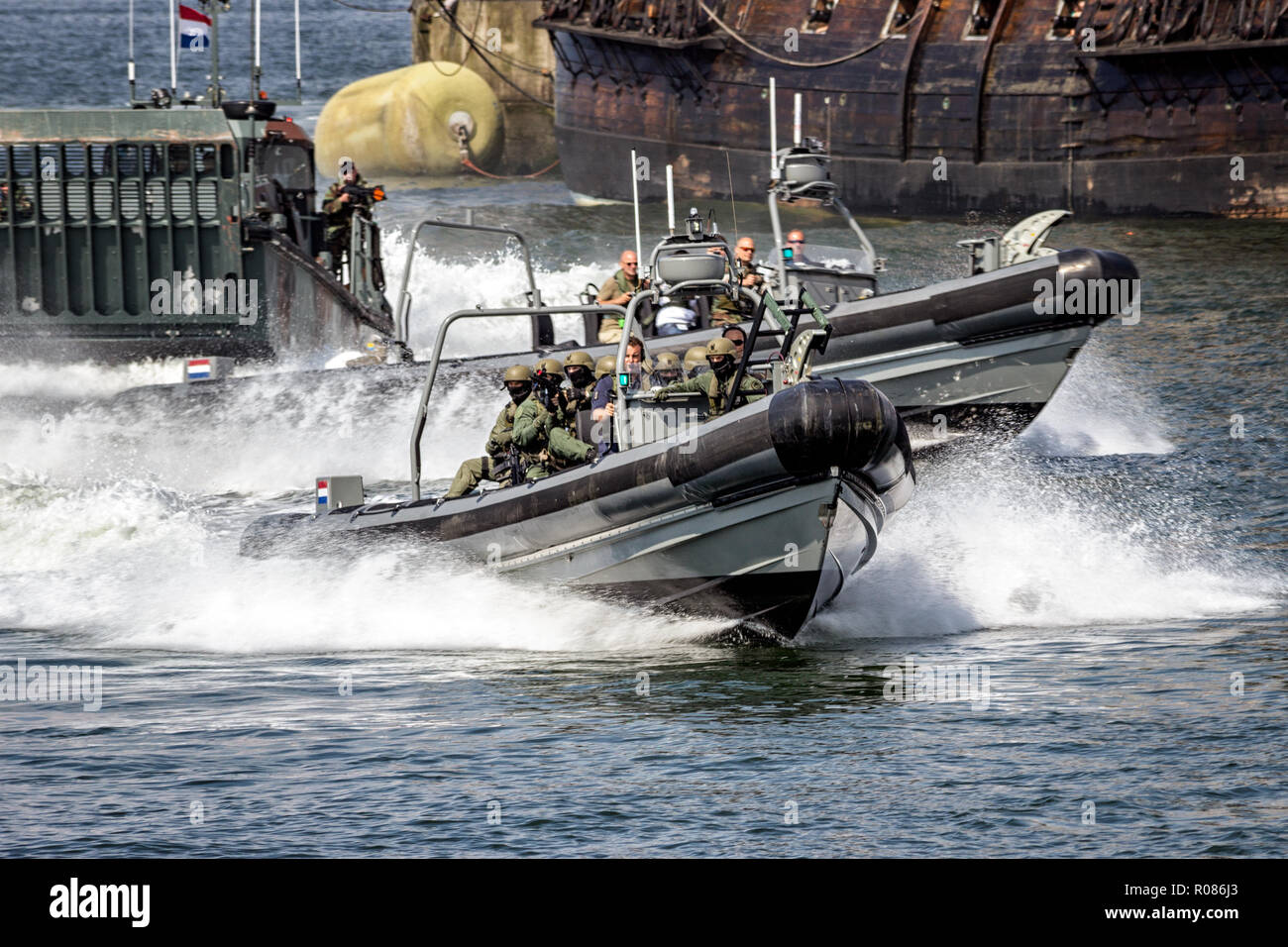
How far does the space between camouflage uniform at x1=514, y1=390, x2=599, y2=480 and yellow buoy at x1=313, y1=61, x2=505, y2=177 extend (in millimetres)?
31184

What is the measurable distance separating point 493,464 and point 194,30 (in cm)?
944

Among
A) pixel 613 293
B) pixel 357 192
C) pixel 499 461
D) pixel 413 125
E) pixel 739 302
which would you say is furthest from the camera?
pixel 413 125

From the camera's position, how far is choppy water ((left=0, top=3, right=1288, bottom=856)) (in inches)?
308

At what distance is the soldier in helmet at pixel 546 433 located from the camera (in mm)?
10727

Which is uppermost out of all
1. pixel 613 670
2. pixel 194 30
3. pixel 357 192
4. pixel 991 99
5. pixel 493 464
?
pixel 991 99

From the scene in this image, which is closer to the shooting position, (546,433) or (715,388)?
(715,388)

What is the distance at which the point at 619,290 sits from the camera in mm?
15234

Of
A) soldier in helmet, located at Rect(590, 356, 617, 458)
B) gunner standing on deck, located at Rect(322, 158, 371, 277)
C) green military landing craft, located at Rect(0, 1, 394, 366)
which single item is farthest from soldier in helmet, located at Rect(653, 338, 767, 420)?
gunner standing on deck, located at Rect(322, 158, 371, 277)

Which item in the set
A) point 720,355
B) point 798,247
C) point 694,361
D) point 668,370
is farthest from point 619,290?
point 720,355

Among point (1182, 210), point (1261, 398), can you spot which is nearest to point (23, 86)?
point (1182, 210)

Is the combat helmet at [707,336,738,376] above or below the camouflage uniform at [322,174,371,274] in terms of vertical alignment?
below

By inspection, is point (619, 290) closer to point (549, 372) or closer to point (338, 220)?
point (549, 372)

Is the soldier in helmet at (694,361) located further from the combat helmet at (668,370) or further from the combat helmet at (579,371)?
the combat helmet at (579,371)

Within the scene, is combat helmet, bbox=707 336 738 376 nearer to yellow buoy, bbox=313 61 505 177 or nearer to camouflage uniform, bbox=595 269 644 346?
camouflage uniform, bbox=595 269 644 346
